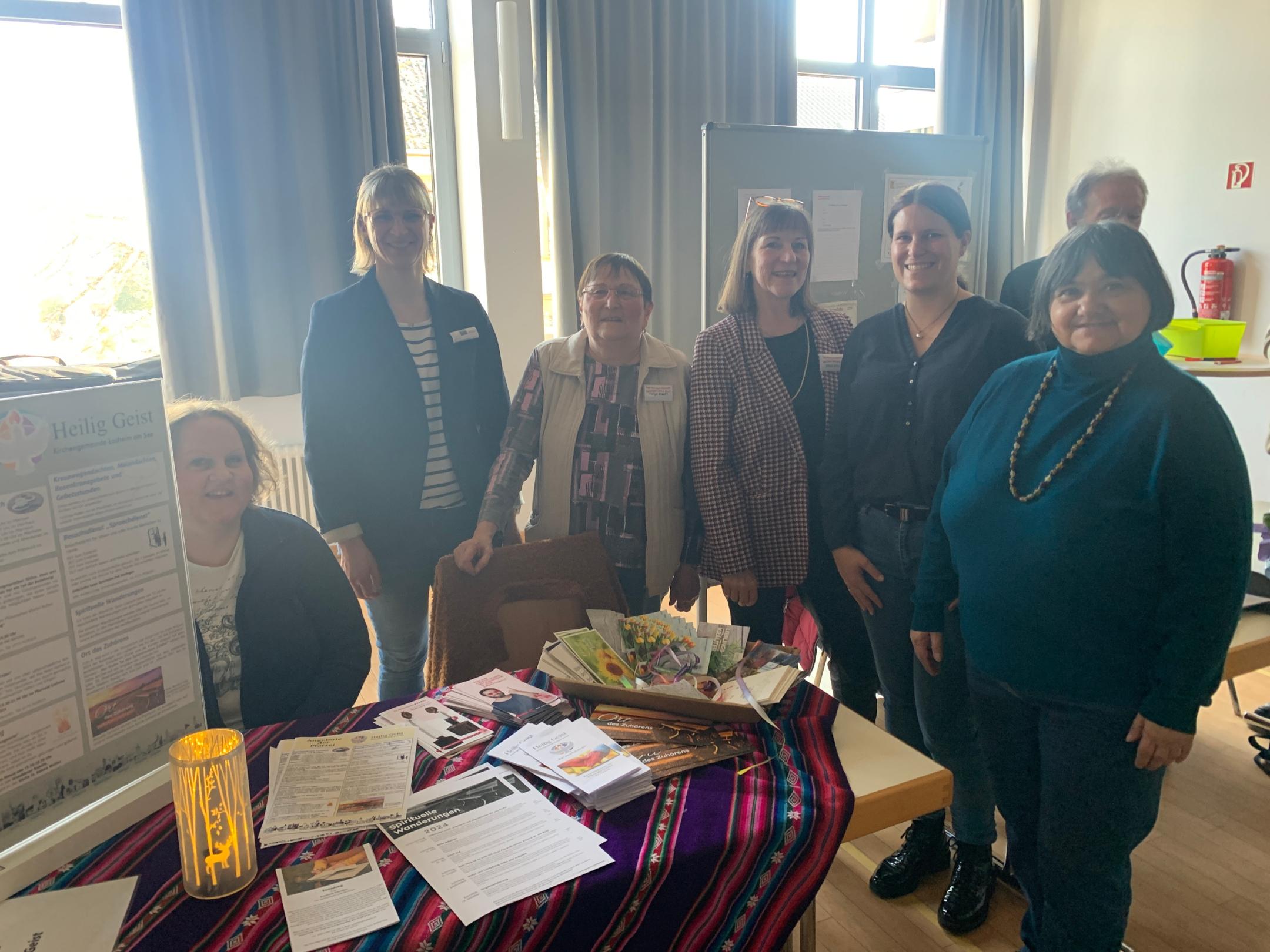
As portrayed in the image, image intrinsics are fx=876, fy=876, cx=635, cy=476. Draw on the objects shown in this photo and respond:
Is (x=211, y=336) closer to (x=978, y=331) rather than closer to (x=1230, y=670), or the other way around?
(x=978, y=331)

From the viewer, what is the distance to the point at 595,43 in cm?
371

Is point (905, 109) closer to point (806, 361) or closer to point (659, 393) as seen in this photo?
point (806, 361)

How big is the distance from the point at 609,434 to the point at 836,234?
1480mm

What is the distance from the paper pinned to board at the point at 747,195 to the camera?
2.85 metres

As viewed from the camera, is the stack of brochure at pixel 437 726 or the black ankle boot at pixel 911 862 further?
the black ankle boot at pixel 911 862

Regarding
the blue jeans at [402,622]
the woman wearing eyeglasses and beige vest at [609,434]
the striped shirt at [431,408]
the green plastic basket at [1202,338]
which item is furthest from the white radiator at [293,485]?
the green plastic basket at [1202,338]

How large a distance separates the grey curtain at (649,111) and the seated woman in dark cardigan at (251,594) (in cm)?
239

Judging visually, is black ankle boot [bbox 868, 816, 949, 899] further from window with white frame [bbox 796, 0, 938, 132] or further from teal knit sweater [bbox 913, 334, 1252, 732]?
window with white frame [bbox 796, 0, 938, 132]

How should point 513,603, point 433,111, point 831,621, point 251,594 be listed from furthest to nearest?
point 433,111, point 831,621, point 513,603, point 251,594

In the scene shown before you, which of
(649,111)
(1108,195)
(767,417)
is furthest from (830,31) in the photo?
(767,417)

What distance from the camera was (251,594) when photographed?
154cm

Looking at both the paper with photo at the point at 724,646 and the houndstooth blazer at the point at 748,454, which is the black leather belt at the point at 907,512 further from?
the paper with photo at the point at 724,646

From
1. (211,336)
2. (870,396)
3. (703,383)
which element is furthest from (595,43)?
(870,396)

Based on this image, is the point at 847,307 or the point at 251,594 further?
the point at 847,307
